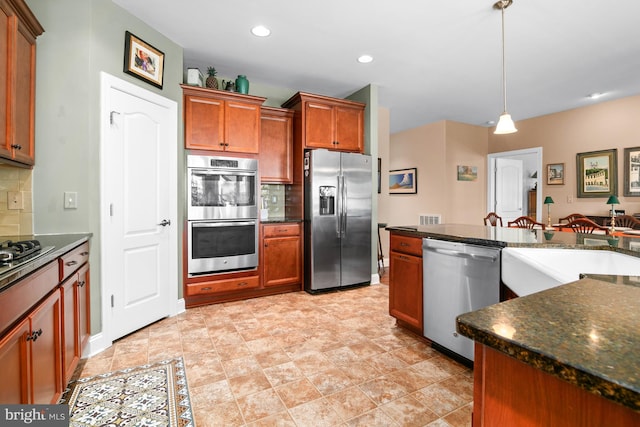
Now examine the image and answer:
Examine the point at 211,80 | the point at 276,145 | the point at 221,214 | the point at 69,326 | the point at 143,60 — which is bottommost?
the point at 69,326

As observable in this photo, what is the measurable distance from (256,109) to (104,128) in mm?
1640

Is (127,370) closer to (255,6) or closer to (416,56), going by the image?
(255,6)

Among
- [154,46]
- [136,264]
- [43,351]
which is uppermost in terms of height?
[154,46]

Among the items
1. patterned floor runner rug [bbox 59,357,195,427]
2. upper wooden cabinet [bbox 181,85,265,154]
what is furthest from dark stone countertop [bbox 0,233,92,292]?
upper wooden cabinet [bbox 181,85,265,154]

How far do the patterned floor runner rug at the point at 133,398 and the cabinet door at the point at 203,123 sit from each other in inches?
84.9

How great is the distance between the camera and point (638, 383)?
38cm

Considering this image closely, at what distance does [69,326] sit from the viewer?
1802 mm

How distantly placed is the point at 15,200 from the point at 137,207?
74 centimetres

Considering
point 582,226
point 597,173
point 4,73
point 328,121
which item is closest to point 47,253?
point 4,73

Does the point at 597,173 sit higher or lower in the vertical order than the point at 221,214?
higher

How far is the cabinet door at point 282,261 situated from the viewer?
146 inches

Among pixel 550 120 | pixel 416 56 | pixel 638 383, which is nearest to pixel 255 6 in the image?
pixel 416 56

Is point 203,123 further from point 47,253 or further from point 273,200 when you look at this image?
point 47,253

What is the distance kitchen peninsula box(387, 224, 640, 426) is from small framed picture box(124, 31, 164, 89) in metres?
2.98
